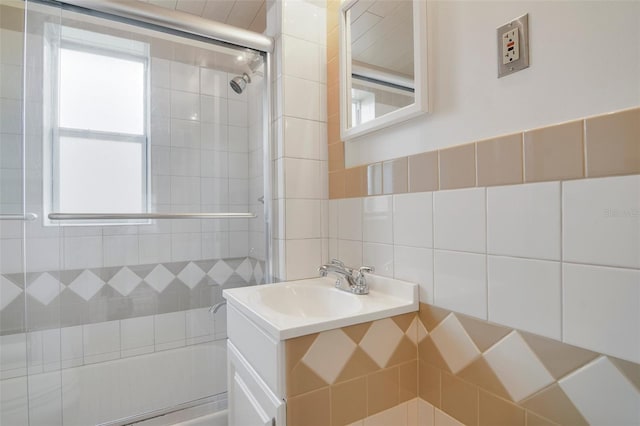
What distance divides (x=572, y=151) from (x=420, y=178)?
0.41 meters

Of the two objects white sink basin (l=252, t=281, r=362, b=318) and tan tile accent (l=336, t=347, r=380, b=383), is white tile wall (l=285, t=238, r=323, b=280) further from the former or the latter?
tan tile accent (l=336, t=347, r=380, b=383)

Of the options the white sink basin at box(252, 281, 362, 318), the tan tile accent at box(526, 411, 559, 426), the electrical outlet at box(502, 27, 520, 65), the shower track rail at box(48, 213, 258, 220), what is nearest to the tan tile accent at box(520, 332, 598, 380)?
the tan tile accent at box(526, 411, 559, 426)

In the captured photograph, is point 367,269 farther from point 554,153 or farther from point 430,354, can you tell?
point 554,153

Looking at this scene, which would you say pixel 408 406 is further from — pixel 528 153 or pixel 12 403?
pixel 12 403

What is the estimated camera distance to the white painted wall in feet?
1.98

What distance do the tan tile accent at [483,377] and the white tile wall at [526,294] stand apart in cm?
13

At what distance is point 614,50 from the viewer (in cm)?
61

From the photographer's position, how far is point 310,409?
0.84 m

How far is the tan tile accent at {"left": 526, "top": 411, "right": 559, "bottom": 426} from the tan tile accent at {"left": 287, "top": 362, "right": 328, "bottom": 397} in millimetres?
502

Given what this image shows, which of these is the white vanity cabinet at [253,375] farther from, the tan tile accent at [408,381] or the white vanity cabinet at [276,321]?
the tan tile accent at [408,381]

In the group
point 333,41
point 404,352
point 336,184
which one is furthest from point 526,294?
point 333,41

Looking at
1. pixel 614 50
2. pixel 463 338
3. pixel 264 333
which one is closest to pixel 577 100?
pixel 614 50

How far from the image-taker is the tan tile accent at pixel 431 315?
37.3 inches

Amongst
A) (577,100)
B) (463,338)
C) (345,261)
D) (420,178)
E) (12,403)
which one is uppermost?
(577,100)
